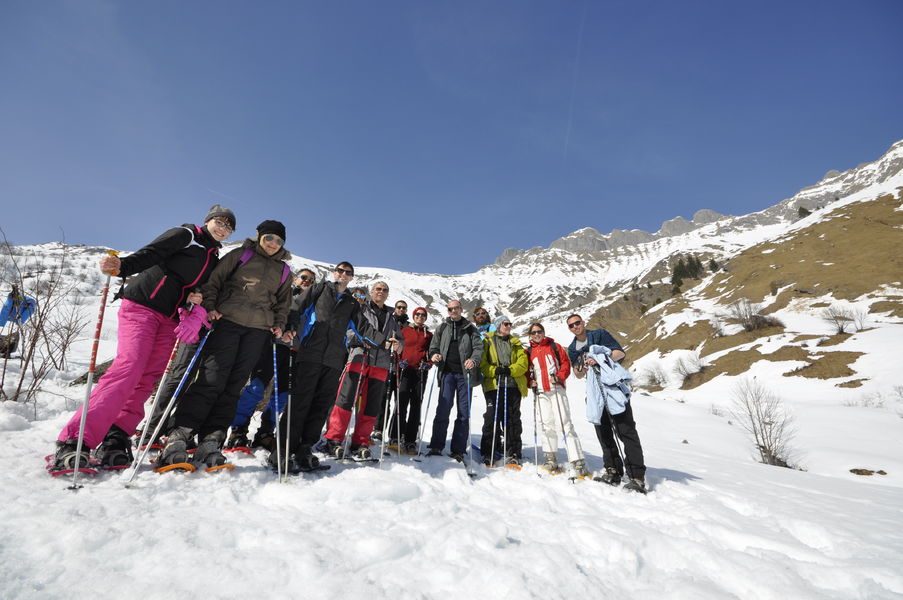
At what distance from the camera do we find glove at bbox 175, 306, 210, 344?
3543 millimetres

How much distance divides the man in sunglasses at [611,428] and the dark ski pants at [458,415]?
6.11 ft

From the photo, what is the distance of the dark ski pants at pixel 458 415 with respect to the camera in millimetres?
6043

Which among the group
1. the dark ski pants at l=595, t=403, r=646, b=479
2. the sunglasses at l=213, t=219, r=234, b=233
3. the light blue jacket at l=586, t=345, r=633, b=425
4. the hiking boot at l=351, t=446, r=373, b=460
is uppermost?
the sunglasses at l=213, t=219, r=234, b=233

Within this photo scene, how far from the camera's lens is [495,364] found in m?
6.59

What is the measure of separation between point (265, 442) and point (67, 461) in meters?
2.09

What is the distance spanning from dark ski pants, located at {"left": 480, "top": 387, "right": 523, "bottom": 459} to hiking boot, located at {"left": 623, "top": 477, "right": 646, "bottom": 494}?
1.81m

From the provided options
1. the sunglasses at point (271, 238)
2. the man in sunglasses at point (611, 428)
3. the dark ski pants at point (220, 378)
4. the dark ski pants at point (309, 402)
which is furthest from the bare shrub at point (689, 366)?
the dark ski pants at point (220, 378)

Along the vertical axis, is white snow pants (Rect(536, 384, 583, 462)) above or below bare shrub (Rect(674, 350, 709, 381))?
below

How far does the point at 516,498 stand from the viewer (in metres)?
4.29

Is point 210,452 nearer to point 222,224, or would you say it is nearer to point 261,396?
point 261,396

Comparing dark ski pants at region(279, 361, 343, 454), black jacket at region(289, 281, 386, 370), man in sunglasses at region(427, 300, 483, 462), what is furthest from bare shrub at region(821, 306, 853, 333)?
dark ski pants at region(279, 361, 343, 454)

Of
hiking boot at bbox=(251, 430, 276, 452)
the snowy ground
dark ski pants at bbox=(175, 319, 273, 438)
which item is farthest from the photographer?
hiking boot at bbox=(251, 430, 276, 452)

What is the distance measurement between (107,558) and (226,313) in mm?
2304

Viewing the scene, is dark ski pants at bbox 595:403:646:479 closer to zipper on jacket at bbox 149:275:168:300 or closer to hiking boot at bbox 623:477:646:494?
hiking boot at bbox 623:477:646:494
